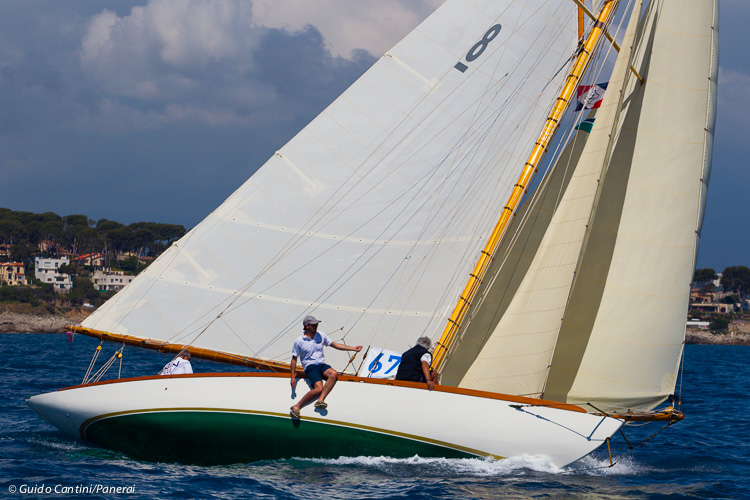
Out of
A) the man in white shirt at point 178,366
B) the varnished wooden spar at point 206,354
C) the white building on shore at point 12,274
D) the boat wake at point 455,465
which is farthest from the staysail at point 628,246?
the white building on shore at point 12,274

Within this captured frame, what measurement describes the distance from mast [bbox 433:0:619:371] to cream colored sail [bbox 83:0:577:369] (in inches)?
37.6

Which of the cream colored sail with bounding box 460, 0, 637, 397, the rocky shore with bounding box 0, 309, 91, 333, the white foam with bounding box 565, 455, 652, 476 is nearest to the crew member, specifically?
the cream colored sail with bounding box 460, 0, 637, 397

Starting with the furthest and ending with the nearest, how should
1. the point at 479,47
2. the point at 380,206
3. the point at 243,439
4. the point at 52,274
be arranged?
the point at 52,274 → the point at 479,47 → the point at 380,206 → the point at 243,439

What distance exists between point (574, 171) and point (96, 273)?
9888 cm

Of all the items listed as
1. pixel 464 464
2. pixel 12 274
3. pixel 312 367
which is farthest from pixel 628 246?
pixel 12 274

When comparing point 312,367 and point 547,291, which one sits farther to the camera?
point 547,291

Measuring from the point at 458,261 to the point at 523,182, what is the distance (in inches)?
67.0

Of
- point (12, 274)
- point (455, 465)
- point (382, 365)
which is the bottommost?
point (455, 465)

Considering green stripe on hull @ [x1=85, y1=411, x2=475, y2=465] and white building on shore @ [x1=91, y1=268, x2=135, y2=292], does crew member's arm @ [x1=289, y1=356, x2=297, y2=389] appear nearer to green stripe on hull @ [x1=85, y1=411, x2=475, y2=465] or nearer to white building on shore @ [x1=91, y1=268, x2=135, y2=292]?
green stripe on hull @ [x1=85, y1=411, x2=475, y2=465]

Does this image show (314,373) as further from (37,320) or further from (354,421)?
(37,320)

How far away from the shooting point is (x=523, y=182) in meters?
11.4

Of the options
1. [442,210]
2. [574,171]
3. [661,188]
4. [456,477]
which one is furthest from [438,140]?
[456,477]

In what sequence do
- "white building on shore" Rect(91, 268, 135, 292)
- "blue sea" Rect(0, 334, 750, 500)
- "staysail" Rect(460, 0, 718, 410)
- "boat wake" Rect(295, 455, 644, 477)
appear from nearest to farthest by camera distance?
"blue sea" Rect(0, 334, 750, 500) → "boat wake" Rect(295, 455, 644, 477) → "staysail" Rect(460, 0, 718, 410) → "white building on shore" Rect(91, 268, 135, 292)
